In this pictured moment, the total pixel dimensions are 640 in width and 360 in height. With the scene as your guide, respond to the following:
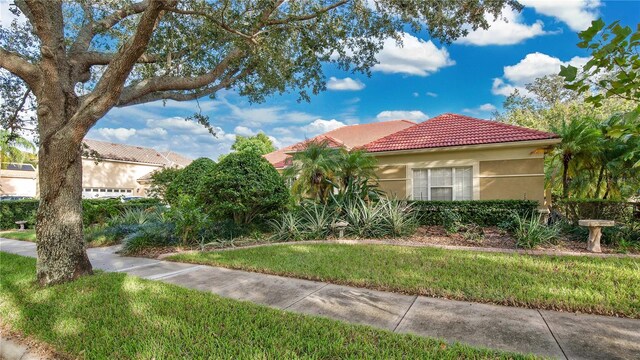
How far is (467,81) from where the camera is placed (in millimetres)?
17234

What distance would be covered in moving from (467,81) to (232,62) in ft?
45.5

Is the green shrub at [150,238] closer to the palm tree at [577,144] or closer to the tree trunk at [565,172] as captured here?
the palm tree at [577,144]

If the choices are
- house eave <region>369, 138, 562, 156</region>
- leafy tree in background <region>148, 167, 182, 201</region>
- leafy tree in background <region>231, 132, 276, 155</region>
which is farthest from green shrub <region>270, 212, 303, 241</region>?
leafy tree in background <region>231, 132, 276, 155</region>

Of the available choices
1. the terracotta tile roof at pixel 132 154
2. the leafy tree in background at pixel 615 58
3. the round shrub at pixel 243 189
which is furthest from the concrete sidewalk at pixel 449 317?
the terracotta tile roof at pixel 132 154

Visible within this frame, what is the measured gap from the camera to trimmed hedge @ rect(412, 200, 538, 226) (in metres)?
9.46

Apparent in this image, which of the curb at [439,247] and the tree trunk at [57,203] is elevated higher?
the tree trunk at [57,203]

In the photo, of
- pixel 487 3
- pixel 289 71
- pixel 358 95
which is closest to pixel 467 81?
pixel 358 95

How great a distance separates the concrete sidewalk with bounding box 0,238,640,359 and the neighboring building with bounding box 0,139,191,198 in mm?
24765

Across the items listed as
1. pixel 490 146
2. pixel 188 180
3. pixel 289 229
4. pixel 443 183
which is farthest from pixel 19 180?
pixel 490 146

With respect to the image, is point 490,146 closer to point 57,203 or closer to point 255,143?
point 57,203

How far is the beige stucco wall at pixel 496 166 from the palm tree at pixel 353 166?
6.93 feet

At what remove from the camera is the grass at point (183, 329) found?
287cm

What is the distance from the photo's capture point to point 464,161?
11688 mm

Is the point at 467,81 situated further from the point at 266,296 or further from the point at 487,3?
the point at 266,296
